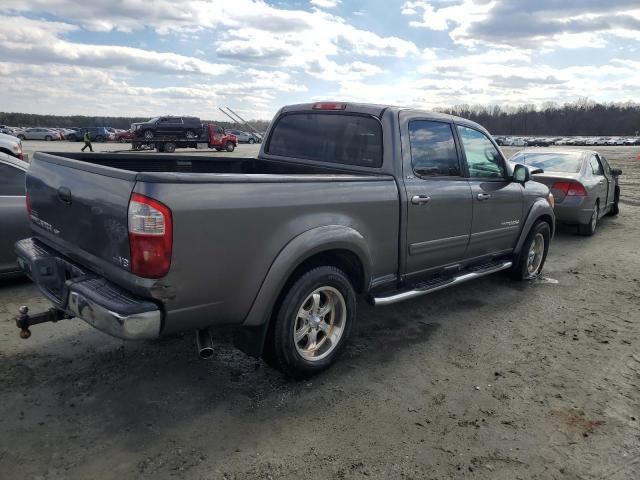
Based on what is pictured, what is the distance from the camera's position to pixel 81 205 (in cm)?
299

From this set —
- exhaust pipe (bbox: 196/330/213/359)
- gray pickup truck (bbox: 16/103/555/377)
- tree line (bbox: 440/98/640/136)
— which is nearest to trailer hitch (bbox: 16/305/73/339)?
gray pickup truck (bbox: 16/103/555/377)

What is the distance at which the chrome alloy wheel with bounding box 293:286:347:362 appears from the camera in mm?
3455

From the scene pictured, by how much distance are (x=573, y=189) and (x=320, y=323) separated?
22.9ft

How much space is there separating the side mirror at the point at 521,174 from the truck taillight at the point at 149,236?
159 inches

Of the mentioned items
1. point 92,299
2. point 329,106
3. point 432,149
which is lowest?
point 92,299

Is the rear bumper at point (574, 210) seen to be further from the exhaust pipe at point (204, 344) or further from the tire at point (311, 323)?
the exhaust pipe at point (204, 344)

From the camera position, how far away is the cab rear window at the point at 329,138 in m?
4.16

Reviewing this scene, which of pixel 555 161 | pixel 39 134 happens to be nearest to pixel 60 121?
pixel 39 134

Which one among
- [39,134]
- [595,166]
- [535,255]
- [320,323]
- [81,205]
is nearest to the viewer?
[81,205]

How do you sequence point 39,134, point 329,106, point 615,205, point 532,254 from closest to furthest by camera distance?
point 329,106, point 532,254, point 615,205, point 39,134

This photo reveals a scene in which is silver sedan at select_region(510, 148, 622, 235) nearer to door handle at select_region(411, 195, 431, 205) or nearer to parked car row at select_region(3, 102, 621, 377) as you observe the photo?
parked car row at select_region(3, 102, 621, 377)

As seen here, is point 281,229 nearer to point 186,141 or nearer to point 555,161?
point 555,161

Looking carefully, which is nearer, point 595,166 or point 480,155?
point 480,155

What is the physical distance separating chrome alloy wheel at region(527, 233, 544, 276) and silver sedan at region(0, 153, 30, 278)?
5.74 m
